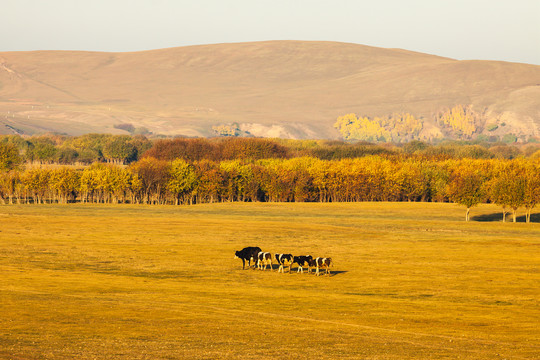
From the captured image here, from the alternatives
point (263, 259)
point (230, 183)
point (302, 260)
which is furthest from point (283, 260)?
point (230, 183)

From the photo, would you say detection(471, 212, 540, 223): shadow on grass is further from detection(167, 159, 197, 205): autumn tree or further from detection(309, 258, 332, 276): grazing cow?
detection(309, 258, 332, 276): grazing cow

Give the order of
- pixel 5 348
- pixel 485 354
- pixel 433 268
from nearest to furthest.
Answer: pixel 5 348 < pixel 485 354 < pixel 433 268

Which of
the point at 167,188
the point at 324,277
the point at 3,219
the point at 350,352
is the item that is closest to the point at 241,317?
the point at 350,352

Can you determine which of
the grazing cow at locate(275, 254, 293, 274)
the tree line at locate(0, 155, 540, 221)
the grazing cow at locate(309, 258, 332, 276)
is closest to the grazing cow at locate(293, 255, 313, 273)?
the grazing cow at locate(309, 258, 332, 276)

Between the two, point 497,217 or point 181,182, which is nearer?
point 497,217

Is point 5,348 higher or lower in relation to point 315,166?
lower

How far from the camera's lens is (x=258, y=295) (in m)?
48.7

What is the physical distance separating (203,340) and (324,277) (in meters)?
26.3

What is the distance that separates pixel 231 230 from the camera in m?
102

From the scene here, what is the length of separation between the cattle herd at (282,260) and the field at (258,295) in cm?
115

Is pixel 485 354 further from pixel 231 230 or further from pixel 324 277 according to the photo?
pixel 231 230

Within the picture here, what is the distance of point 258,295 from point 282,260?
12.7 meters

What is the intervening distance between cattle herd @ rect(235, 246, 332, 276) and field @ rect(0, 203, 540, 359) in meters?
1.15

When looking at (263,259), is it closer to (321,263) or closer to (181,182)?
(321,263)
